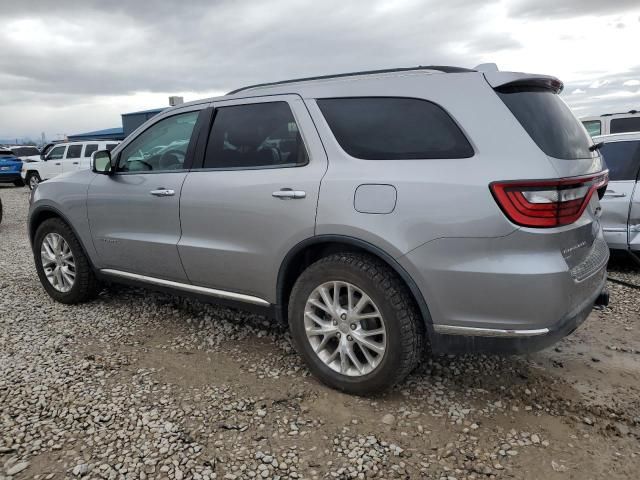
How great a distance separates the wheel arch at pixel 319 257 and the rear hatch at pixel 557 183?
0.61 meters

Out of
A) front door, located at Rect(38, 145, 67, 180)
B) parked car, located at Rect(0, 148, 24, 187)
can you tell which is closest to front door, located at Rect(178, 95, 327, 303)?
front door, located at Rect(38, 145, 67, 180)

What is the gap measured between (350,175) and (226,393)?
1.48 metres

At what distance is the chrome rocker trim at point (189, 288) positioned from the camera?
3.30 metres

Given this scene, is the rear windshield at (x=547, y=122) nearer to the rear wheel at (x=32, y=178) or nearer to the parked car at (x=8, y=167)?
the rear wheel at (x=32, y=178)

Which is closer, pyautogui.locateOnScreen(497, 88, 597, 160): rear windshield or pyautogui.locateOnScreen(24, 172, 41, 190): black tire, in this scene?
pyautogui.locateOnScreen(497, 88, 597, 160): rear windshield

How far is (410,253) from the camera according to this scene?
2549 millimetres

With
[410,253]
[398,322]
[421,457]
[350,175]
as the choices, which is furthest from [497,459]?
[350,175]

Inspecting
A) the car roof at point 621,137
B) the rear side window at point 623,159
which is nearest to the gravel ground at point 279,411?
the rear side window at point 623,159

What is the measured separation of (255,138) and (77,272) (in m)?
2.25

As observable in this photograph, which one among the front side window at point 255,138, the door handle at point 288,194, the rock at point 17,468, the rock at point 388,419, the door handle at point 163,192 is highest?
the front side window at point 255,138

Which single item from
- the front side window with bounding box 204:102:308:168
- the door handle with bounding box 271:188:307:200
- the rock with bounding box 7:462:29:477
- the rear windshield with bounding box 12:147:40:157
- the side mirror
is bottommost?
the rock with bounding box 7:462:29:477

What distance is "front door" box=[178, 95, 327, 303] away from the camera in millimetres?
2969

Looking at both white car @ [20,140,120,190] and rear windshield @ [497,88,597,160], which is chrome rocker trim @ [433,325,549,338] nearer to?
rear windshield @ [497,88,597,160]

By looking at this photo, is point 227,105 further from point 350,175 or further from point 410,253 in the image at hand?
point 410,253
